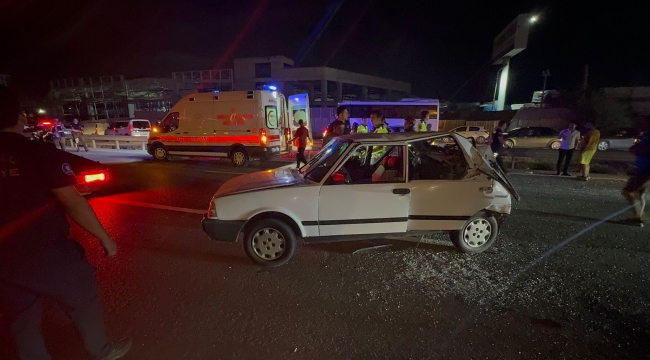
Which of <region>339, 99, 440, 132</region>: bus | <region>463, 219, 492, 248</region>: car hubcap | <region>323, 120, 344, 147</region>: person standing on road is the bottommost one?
<region>463, 219, 492, 248</region>: car hubcap

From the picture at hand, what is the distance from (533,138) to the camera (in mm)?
19906

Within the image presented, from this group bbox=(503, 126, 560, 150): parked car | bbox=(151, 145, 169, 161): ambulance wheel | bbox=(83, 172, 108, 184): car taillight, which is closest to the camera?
bbox=(83, 172, 108, 184): car taillight

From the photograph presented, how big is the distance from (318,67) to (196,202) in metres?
39.1

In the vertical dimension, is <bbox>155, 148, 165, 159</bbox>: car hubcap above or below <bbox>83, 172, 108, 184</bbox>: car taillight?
below

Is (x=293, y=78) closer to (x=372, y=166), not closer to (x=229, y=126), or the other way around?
(x=229, y=126)

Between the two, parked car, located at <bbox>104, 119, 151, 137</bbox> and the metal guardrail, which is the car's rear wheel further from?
parked car, located at <bbox>104, 119, 151, 137</bbox>

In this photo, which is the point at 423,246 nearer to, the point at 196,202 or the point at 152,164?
the point at 196,202

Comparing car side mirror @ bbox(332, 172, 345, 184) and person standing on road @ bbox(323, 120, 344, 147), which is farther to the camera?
person standing on road @ bbox(323, 120, 344, 147)

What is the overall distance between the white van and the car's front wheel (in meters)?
7.82

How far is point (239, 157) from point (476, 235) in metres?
9.09

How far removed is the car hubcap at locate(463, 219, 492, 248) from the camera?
178 inches

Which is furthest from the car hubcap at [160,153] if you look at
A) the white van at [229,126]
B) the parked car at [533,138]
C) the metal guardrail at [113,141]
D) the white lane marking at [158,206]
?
the parked car at [533,138]

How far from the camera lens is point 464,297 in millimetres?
3480

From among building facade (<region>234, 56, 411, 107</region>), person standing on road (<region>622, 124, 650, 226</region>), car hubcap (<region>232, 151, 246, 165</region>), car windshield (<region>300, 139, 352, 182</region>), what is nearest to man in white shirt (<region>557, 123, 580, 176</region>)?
person standing on road (<region>622, 124, 650, 226</region>)
